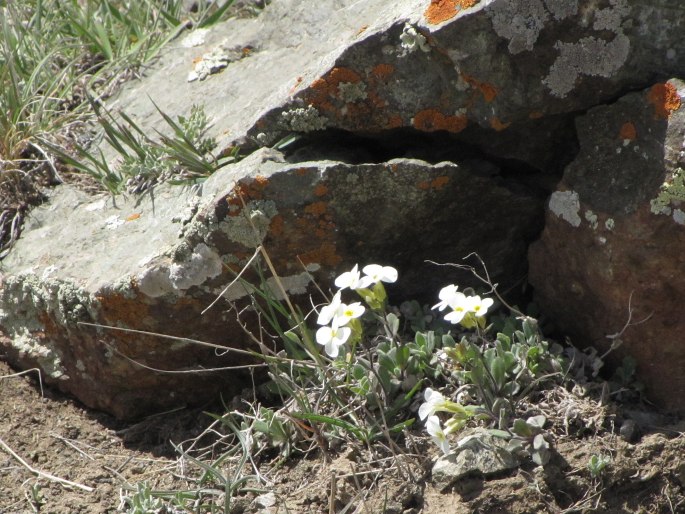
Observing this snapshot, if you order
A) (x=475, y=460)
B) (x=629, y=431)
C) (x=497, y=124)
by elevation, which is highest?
(x=497, y=124)

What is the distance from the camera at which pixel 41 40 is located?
433 centimetres

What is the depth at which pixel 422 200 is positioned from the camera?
8.96 feet

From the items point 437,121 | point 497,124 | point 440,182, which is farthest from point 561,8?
point 440,182

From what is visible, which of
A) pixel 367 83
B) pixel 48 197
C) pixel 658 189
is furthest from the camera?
pixel 48 197

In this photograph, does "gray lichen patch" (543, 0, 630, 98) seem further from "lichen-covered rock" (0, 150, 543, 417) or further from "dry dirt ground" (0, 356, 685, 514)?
"dry dirt ground" (0, 356, 685, 514)

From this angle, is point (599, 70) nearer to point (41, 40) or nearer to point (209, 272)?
point (209, 272)

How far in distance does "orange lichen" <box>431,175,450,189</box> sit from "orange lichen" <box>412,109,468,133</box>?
0.16 metres

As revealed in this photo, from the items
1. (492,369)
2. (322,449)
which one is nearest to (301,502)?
(322,449)

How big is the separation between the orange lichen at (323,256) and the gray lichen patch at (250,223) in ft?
0.55

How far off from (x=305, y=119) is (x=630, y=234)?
3.62ft

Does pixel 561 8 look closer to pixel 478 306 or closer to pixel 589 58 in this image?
pixel 589 58

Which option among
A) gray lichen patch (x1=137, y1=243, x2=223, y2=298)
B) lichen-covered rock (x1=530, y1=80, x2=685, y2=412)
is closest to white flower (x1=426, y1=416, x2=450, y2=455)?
lichen-covered rock (x1=530, y1=80, x2=685, y2=412)

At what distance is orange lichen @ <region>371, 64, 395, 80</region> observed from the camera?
2701 mm

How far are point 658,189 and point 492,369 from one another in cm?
70
